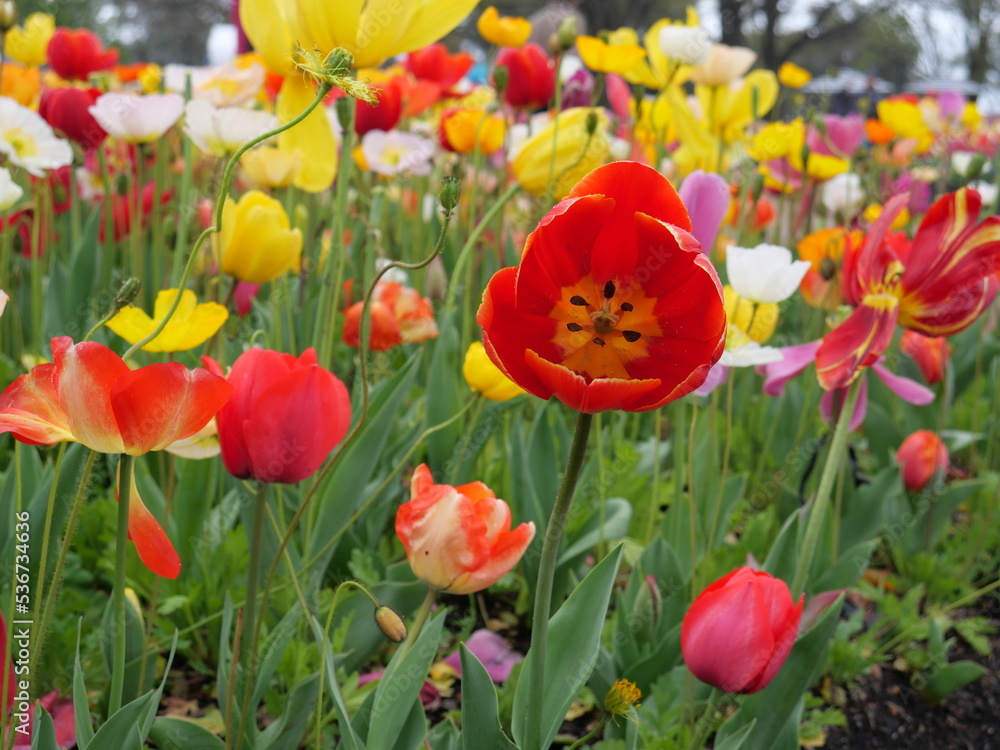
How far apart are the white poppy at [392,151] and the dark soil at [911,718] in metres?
1.57

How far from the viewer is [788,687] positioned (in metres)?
1.08

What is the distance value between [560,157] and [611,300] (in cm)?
86

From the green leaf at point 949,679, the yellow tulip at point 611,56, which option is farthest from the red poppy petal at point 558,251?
the yellow tulip at point 611,56

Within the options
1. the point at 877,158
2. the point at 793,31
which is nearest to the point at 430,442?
the point at 877,158

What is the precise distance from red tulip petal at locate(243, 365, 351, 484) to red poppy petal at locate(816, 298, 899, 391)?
601 mm

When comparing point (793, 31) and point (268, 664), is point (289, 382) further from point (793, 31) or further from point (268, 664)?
point (793, 31)

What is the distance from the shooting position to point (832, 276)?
1730 millimetres

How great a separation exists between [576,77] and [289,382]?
85.0 inches

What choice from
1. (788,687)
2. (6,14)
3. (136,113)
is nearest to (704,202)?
(788,687)

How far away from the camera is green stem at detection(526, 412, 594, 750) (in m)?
0.63

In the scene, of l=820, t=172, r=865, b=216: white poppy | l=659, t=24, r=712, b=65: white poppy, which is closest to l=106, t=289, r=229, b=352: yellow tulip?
l=659, t=24, r=712, b=65: white poppy

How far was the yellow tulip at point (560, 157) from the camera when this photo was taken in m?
1.41

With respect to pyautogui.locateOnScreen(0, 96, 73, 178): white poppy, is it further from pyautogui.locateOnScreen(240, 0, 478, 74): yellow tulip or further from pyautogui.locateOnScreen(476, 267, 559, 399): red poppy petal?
pyautogui.locateOnScreen(476, 267, 559, 399): red poppy petal

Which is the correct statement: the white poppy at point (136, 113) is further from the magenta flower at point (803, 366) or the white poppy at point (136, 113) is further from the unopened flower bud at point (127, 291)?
the magenta flower at point (803, 366)
